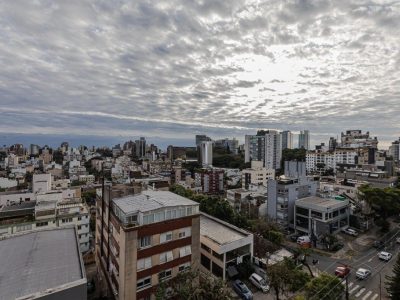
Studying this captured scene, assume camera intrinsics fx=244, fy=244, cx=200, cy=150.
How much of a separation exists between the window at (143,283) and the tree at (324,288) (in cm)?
1298

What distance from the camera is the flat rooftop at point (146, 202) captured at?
67.0 feet

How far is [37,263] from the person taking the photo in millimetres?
14828

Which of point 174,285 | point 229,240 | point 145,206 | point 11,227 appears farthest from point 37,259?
point 11,227

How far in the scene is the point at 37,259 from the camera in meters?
15.3

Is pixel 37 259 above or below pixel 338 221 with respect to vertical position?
above

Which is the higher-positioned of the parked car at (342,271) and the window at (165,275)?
the window at (165,275)

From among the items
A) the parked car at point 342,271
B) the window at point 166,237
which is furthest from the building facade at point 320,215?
the window at point 166,237

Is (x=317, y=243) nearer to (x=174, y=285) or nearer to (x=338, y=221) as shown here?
(x=338, y=221)

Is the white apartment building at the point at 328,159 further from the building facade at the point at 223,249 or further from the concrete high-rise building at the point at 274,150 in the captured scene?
the building facade at the point at 223,249

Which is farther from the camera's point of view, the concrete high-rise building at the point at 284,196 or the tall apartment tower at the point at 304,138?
the tall apartment tower at the point at 304,138

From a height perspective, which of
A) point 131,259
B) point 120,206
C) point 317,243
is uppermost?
point 120,206

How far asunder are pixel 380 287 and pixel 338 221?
17541 millimetres

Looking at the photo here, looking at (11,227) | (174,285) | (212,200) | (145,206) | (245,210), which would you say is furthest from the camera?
(245,210)

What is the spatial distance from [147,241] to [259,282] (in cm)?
1384
